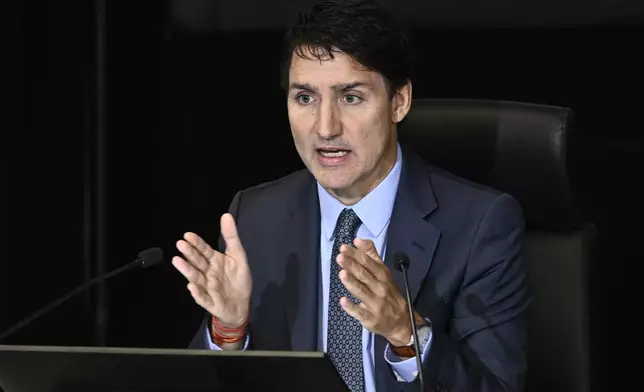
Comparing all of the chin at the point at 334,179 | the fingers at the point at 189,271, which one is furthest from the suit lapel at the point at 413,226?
the fingers at the point at 189,271

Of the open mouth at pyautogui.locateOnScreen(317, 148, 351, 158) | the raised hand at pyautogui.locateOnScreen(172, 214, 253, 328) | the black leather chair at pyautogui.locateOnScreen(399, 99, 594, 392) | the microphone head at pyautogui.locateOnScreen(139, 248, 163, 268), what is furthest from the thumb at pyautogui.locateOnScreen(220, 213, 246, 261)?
the black leather chair at pyautogui.locateOnScreen(399, 99, 594, 392)

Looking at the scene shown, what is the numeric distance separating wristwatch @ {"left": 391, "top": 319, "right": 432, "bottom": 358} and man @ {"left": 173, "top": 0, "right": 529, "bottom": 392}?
49 mm

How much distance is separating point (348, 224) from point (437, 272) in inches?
7.3

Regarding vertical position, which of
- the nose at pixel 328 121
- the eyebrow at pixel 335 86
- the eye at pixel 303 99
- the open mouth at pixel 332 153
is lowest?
the open mouth at pixel 332 153

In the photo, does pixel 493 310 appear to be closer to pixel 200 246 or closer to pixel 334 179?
pixel 334 179

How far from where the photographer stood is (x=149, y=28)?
9.43 ft

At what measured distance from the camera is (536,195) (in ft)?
6.71

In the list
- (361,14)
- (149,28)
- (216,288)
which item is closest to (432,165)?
(361,14)

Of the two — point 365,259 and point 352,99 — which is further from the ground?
point 352,99

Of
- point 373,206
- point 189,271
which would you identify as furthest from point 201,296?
point 373,206

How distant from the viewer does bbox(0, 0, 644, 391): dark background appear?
104 inches

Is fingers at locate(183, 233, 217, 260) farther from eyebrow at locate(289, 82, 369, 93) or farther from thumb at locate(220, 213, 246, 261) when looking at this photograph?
eyebrow at locate(289, 82, 369, 93)

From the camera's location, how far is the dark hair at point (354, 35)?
196 cm

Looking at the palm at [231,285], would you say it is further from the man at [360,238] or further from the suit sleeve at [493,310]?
the suit sleeve at [493,310]
